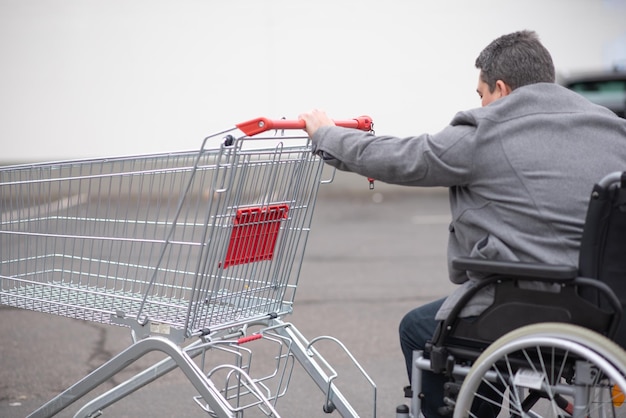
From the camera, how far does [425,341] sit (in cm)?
332

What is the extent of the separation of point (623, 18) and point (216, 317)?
13.6 metres

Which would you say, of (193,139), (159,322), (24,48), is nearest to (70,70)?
(24,48)

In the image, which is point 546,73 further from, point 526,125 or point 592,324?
point 592,324

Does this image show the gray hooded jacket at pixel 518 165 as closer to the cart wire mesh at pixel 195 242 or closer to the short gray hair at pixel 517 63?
the short gray hair at pixel 517 63

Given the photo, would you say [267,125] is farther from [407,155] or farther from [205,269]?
[205,269]

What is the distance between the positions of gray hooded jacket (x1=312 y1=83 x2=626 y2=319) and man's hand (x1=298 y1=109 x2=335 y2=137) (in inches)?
9.3

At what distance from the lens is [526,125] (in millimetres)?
2973

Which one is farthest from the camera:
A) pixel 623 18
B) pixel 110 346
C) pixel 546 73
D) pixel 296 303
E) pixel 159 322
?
pixel 623 18

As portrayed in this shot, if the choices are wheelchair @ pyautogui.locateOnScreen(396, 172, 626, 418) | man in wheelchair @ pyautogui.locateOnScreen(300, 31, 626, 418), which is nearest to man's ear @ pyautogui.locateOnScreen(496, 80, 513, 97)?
man in wheelchair @ pyautogui.locateOnScreen(300, 31, 626, 418)

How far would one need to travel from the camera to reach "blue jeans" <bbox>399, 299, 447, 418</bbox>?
3279 mm

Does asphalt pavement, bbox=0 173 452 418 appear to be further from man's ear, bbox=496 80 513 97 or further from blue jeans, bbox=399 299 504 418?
man's ear, bbox=496 80 513 97

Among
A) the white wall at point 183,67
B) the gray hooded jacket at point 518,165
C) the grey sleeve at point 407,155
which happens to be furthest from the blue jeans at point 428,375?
the white wall at point 183,67

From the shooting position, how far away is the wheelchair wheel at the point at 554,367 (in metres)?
2.63

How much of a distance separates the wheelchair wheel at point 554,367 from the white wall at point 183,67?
11.3 meters
